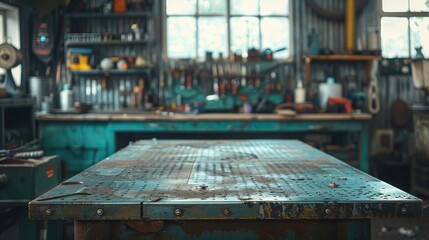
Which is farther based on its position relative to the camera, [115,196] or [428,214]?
[428,214]

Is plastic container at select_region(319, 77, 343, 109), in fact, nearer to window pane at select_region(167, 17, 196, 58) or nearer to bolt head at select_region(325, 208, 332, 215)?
window pane at select_region(167, 17, 196, 58)

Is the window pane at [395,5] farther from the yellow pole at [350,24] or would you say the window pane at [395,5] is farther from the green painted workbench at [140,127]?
the green painted workbench at [140,127]

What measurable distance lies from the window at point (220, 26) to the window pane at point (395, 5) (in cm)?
109

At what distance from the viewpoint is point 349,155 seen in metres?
4.72

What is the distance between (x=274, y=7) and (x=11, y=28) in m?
2.70

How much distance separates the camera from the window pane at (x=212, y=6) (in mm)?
5355

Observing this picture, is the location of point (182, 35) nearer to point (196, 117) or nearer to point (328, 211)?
point (196, 117)

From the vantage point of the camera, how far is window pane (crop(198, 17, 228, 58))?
536 cm

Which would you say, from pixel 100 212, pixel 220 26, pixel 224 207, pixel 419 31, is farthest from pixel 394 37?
pixel 100 212

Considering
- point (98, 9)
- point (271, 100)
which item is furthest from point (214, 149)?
point (98, 9)

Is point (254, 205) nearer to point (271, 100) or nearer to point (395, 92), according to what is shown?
point (271, 100)

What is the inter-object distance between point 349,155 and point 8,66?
3040 mm

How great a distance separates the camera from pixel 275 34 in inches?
213

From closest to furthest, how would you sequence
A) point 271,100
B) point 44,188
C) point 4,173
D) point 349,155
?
point 4,173 < point 44,188 < point 349,155 < point 271,100
